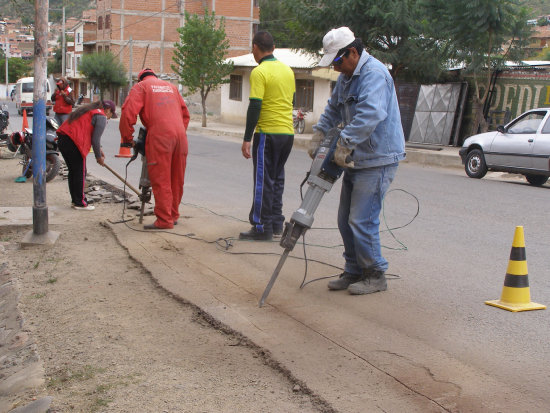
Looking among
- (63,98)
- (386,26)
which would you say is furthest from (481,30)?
(63,98)

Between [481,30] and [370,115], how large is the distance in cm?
1492

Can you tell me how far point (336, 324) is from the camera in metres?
4.38

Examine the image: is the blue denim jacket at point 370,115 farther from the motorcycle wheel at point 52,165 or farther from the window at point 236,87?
the window at point 236,87

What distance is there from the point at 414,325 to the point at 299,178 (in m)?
9.21

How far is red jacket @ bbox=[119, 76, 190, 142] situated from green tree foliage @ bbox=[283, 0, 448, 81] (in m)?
14.0

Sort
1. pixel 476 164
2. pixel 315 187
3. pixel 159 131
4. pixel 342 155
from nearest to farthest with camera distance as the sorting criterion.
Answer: pixel 342 155
pixel 315 187
pixel 159 131
pixel 476 164

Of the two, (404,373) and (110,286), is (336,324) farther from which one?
(110,286)

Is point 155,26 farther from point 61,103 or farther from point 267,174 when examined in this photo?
point 267,174

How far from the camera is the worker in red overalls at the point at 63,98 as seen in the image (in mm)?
15625

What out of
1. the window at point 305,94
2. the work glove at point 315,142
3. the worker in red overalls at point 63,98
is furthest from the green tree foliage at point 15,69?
the work glove at point 315,142

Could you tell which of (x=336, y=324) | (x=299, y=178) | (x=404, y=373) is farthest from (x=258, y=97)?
(x=299, y=178)

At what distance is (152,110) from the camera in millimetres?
7172

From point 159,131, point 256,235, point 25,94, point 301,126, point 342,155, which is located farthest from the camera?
point 25,94

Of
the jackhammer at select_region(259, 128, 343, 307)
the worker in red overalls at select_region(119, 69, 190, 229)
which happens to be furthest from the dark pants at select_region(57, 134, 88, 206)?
the jackhammer at select_region(259, 128, 343, 307)
